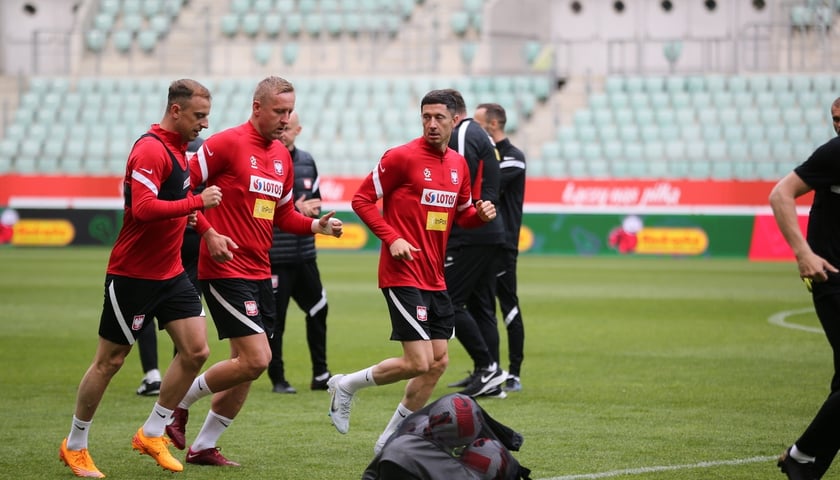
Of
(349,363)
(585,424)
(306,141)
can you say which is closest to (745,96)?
(306,141)

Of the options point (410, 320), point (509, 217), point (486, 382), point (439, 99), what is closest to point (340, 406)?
point (410, 320)

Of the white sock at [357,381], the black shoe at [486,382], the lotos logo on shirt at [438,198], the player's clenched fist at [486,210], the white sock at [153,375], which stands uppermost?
the lotos logo on shirt at [438,198]

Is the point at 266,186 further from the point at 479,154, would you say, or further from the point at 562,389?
the point at 562,389

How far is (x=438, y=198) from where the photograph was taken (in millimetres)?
7746

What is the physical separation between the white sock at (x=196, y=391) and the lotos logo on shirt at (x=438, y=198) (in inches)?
67.0

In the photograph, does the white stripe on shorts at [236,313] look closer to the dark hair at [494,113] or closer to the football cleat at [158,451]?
the football cleat at [158,451]

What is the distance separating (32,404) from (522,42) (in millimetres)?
28250

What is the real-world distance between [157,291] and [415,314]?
1.52 metres

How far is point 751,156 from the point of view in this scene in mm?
29672

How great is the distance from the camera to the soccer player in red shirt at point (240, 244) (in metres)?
7.28

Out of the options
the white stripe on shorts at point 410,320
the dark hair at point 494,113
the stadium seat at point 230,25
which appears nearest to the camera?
the white stripe on shorts at point 410,320

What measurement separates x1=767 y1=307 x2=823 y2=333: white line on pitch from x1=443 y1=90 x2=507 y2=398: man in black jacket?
546 cm

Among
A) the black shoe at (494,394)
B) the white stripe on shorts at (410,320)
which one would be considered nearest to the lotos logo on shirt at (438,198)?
the white stripe on shorts at (410,320)

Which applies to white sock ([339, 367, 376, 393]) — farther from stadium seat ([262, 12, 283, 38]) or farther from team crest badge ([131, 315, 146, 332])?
stadium seat ([262, 12, 283, 38])
